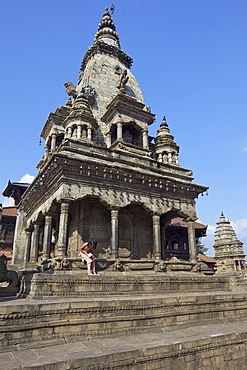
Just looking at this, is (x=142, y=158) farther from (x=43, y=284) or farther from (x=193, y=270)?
(x=43, y=284)

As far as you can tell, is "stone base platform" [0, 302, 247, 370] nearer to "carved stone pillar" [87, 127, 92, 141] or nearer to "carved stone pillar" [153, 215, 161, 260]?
"carved stone pillar" [153, 215, 161, 260]

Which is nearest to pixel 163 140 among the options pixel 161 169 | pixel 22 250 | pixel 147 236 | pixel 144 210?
pixel 161 169

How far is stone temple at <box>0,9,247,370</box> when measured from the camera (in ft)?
17.7

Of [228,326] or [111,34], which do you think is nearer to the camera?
[228,326]

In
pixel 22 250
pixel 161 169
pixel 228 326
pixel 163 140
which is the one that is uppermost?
pixel 163 140

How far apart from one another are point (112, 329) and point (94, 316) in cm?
56

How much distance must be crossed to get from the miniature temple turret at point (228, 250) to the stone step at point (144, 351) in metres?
29.9

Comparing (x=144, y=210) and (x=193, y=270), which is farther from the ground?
(x=144, y=210)

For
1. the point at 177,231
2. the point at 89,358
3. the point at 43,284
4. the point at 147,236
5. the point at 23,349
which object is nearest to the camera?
the point at 89,358

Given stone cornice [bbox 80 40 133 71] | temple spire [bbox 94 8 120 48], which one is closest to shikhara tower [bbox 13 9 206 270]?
stone cornice [bbox 80 40 133 71]

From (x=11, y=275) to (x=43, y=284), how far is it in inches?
56.1

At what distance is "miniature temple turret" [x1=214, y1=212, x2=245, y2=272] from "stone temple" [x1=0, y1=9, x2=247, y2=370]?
8.10 meters

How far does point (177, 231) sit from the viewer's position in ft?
91.6

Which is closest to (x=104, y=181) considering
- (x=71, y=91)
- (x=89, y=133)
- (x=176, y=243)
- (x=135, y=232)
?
(x=135, y=232)
